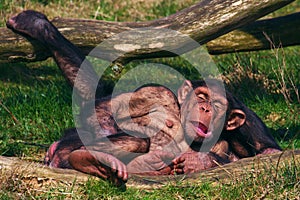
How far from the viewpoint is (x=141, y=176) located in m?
4.83

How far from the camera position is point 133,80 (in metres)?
7.43

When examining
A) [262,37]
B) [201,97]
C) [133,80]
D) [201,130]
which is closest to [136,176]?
[201,130]

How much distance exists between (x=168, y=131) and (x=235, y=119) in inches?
22.6

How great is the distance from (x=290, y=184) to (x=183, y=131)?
3.65 ft

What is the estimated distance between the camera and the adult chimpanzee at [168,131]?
5.12 m

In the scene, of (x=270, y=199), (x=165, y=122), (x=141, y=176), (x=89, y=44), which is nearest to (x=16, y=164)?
(x=141, y=176)

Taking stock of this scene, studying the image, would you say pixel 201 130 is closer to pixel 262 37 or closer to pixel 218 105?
pixel 218 105

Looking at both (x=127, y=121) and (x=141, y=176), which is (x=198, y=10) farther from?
(x=141, y=176)

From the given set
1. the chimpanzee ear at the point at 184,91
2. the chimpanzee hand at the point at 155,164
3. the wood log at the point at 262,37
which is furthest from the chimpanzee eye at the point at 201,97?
the wood log at the point at 262,37

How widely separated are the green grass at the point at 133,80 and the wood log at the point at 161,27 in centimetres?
49

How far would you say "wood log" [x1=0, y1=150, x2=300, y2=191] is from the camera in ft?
15.3

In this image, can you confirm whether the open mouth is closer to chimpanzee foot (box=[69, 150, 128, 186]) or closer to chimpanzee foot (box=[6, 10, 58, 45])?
chimpanzee foot (box=[69, 150, 128, 186])

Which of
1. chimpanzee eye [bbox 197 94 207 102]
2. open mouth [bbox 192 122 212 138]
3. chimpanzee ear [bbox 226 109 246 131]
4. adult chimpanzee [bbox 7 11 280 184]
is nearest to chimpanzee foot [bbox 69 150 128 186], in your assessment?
adult chimpanzee [bbox 7 11 280 184]

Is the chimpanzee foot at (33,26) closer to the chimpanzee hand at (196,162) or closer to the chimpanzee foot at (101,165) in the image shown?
the chimpanzee hand at (196,162)
